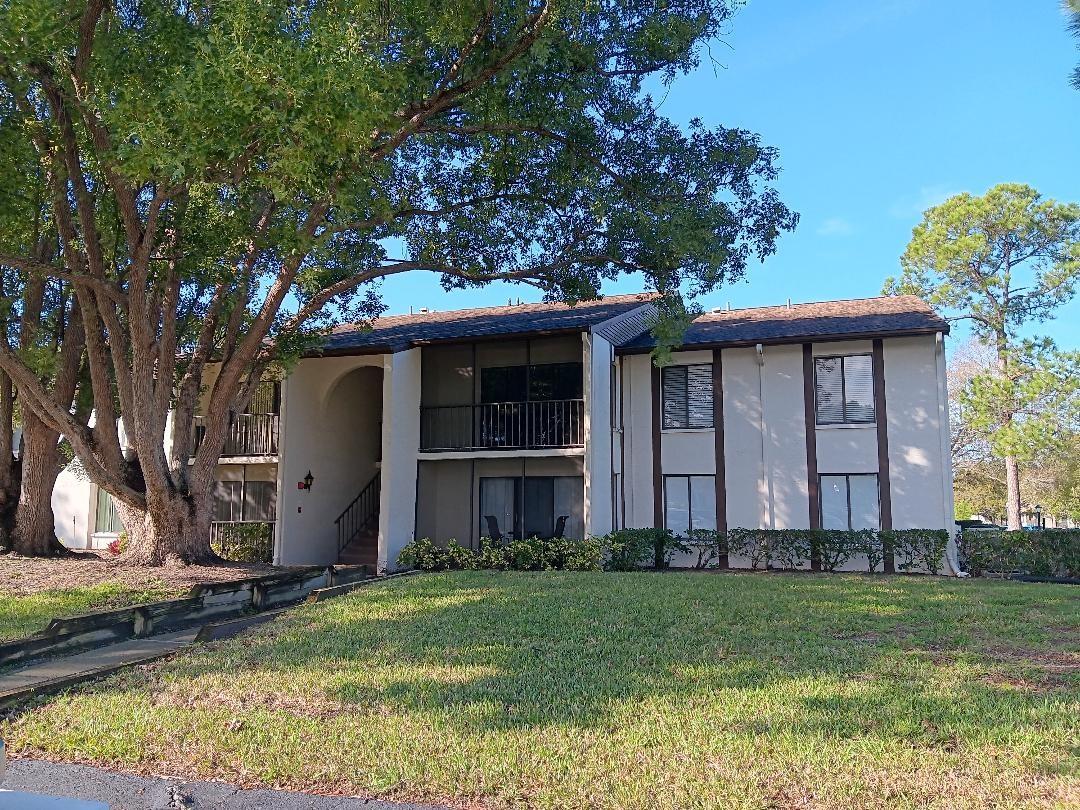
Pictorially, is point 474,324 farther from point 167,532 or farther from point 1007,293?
point 1007,293

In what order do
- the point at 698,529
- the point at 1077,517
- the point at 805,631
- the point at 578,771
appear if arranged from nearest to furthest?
the point at 578,771
the point at 805,631
the point at 698,529
the point at 1077,517

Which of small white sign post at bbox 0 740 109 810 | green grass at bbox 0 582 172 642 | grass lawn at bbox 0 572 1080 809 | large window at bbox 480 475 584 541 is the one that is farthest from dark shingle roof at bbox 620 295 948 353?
small white sign post at bbox 0 740 109 810

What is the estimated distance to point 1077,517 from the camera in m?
34.8

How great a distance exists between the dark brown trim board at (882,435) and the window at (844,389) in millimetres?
124

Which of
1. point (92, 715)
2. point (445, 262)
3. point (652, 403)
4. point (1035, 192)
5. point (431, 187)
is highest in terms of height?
point (1035, 192)

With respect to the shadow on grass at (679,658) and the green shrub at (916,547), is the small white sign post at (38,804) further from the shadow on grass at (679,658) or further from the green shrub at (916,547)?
the green shrub at (916,547)

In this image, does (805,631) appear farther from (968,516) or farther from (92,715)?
(968,516)

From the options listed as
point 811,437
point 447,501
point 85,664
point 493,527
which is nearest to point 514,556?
point 493,527

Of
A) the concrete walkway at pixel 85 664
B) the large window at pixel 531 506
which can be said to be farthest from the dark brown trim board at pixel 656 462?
the concrete walkway at pixel 85 664

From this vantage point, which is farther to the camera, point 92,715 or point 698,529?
point 698,529

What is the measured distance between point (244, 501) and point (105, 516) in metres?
4.92

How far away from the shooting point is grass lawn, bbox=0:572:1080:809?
4770mm

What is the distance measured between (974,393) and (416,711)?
2875cm

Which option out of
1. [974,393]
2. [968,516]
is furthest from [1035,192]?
[968,516]
